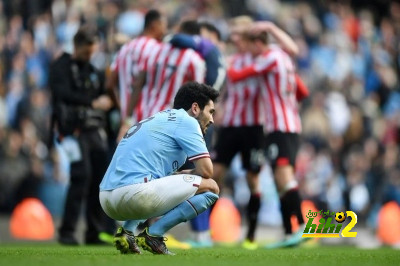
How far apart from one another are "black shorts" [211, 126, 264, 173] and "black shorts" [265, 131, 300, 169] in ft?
0.78

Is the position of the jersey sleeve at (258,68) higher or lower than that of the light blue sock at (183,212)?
higher

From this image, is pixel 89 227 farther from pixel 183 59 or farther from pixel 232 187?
pixel 232 187

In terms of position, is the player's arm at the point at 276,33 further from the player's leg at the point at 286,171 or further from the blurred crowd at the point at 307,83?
the blurred crowd at the point at 307,83

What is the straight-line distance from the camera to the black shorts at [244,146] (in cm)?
1191

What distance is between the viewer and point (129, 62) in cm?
1143

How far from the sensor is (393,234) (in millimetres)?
15984

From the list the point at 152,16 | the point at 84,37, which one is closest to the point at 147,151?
the point at 152,16

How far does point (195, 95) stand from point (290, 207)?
3796mm

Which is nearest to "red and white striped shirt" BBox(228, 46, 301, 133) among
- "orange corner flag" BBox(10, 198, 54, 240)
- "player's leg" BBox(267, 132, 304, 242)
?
"player's leg" BBox(267, 132, 304, 242)

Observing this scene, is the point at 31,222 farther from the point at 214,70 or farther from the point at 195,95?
the point at 195,95

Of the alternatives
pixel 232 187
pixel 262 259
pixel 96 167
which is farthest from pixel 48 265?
pixel 232 187

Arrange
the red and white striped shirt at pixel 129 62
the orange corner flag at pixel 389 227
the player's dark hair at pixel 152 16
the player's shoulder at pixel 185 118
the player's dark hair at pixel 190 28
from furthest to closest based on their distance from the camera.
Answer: the orange corner flag at pixel 389 227 < the player's dark hair at pixel 190 28 < the player's dark hair at pixel 152 16 < the red and white striped shirt at pixel 129 62 < the player's shoulder at pixel 185 118

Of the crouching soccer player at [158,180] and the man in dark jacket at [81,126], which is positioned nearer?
the crouching soccer player at [158,180]

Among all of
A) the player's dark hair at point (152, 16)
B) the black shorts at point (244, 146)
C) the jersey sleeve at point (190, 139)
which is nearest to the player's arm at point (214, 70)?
the player's dark hair at point (152, 16)
